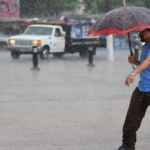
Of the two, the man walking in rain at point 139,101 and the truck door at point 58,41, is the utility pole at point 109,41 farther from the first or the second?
the man walking in rain at point 139,101

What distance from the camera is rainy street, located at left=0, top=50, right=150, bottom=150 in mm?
8289

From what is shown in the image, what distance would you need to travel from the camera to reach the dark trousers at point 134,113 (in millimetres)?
7199

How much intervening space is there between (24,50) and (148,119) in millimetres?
18497

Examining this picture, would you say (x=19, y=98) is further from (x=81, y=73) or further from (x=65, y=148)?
(x=81, y=73)

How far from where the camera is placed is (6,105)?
12023mm

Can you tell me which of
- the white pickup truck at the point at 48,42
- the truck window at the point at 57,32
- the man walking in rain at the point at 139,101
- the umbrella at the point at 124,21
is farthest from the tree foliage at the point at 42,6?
the man walking in rain at the point at 139,101

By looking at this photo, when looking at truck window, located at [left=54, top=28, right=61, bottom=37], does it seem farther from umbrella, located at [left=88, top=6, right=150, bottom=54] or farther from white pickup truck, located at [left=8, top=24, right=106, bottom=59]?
umbrella, located at [left=88, top=6, right=150, bottom=54]

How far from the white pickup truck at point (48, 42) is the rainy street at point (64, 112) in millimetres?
9258

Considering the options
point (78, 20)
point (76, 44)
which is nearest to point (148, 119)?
point (76, 44)

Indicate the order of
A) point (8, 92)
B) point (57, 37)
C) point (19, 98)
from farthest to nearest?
1. point (57, 37)
2. point (8, 92)
3. point (19, 98)

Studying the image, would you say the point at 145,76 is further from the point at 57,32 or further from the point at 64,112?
the point at 57,32

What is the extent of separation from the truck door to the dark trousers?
22614mm

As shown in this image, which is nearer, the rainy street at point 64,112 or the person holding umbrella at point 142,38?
the person holding umbrella at point 142,38

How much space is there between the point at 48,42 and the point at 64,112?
1821cm
